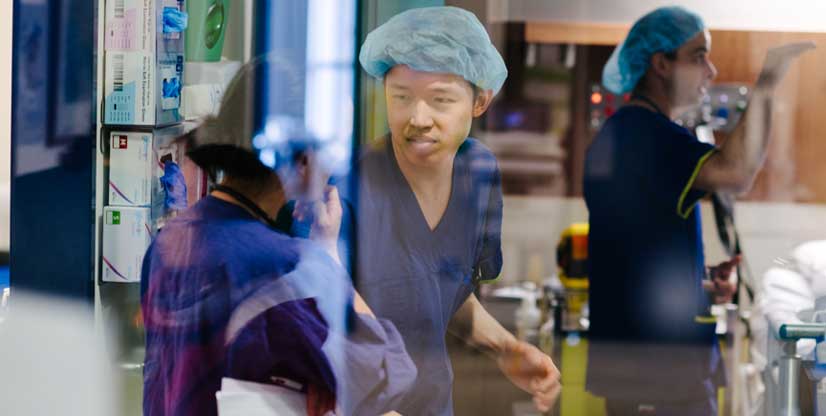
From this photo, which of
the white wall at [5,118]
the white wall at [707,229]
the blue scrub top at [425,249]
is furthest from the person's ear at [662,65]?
the white wall at [5,118]

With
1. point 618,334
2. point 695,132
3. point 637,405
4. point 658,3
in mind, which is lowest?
point 637,405

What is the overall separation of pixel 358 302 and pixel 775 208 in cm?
95

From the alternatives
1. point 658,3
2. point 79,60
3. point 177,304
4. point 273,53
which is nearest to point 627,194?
point 658,3

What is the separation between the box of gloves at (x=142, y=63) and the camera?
2.70 meters

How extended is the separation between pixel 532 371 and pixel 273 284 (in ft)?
2.02

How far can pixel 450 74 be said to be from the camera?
2.50 m

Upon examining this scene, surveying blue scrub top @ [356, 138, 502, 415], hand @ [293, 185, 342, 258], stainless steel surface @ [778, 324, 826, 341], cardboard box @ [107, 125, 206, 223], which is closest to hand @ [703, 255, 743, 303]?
stainless steel surface @ [778, 324, 826, 341]

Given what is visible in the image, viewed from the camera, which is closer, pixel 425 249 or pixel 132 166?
pixel 425 249

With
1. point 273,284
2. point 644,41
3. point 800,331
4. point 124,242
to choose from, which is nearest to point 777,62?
point 644,41

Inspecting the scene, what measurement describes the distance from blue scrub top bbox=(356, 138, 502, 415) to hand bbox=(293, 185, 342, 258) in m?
0.05

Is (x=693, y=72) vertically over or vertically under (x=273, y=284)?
over

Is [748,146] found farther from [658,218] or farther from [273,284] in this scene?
[273,284]

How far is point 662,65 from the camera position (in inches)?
99.0

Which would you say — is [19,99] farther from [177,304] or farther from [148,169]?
[177,304]
